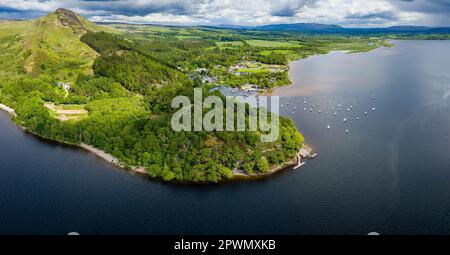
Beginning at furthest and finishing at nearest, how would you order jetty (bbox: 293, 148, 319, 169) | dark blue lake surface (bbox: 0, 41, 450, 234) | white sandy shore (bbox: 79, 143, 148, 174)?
jetty (bbox: 293, 148, 319, 169)
white sandy shore (bbox: 79, 143, 148, 174)
dark blue lake surface (bbox: 0, 41, 450, 234)

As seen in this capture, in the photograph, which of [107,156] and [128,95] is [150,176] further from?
[128,95]

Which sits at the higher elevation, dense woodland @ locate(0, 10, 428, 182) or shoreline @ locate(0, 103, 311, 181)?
dense woodland @ locate(0, 10, 428, 182)

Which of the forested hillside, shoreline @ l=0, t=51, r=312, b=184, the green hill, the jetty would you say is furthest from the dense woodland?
the jetty

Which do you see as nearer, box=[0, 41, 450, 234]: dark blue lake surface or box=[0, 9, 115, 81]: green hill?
box=[0, 41, 450, 234]: dark blue lake surface

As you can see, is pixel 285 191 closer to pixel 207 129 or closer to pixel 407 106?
pixel 207 129

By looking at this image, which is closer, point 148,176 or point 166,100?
point 148,176

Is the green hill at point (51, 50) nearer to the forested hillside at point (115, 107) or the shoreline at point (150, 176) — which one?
the forested hillside at point (115, 107)

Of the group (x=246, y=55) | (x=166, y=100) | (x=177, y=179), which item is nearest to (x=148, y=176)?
(x=177, y=179)

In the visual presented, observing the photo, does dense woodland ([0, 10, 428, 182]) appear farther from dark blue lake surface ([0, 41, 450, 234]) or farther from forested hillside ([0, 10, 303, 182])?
dark blue lake surface ([0, 41, 450, 234])

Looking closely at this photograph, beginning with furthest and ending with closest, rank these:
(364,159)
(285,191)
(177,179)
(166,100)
→ (166,100) < (364,159) < (177,179) < (285,191)

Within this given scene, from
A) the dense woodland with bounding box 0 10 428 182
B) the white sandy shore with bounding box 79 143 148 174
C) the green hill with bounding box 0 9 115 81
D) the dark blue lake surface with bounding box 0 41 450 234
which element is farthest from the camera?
the green hill with bounding box 0 9 115 81
